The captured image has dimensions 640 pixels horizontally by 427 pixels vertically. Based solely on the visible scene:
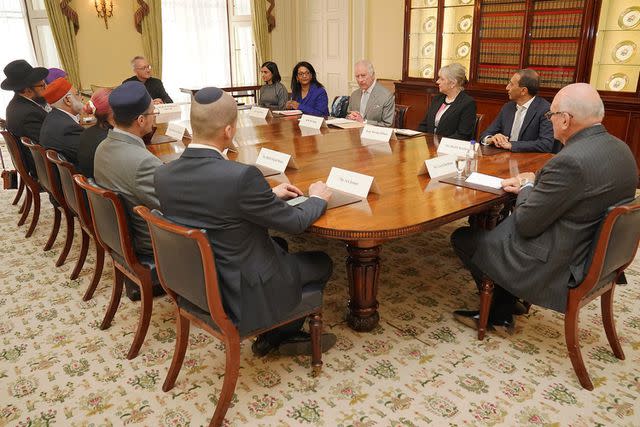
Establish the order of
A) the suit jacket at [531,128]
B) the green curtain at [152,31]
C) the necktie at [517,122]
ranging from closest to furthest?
the suit jacket at [531,128]
the necktie at [517,122]
the green curtain at [152,31]

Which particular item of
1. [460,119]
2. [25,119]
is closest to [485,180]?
[460,119]

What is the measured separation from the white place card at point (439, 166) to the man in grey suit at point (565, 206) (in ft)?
1.67

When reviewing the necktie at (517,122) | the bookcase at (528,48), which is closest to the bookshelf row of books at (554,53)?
the bookcase at (528,48)

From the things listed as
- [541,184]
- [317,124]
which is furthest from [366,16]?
[541,184]

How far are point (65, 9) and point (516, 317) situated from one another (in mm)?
6877

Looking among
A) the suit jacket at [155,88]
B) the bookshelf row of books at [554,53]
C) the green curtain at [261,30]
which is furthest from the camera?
the green curtain at [261,30]

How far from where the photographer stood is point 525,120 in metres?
3.38

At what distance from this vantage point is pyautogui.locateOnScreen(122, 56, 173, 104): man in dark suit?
18.3 feet

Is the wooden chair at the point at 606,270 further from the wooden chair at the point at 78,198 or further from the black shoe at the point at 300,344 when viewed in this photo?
the wooden chair at the point at 78,198

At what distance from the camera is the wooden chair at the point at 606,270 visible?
73.1 inches

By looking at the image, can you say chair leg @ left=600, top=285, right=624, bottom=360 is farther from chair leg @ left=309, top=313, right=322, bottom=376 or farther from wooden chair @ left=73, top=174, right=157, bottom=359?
wooden chair @ left=73, top=174, right=157, bottom=359

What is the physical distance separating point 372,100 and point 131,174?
9.05 ft

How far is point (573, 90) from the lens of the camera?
2027 millimetres

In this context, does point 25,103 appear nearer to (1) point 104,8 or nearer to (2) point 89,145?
(2) point 89,145
